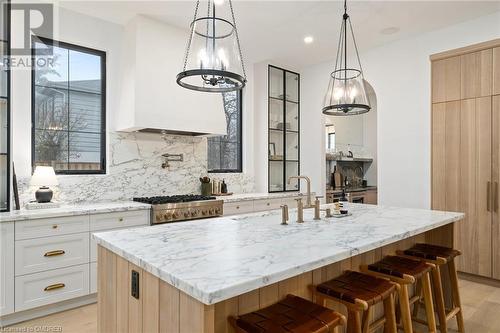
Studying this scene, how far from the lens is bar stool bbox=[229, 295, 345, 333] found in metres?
1.29

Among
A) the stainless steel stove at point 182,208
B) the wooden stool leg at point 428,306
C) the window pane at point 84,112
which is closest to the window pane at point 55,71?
the window pane at point 84,112

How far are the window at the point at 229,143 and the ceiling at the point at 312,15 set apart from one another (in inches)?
41.3

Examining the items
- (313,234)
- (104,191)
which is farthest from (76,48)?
(313,234)

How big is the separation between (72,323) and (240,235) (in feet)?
6.13

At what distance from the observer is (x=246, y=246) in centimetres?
164

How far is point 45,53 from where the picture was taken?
11.3ft

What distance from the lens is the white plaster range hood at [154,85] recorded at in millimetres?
3521

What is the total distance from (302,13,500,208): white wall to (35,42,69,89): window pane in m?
3.93

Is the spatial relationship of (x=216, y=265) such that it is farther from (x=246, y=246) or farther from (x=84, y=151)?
(x=84, y=151)

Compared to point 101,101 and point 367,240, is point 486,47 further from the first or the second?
point 101,101

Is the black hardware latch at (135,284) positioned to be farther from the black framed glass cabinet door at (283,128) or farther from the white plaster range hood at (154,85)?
the black framed glass cabinet door at (283,128)

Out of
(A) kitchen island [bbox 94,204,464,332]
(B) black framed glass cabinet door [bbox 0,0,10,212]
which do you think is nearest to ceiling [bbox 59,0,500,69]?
(B) black framed glass cabinet door [bbox 0,0,10,212]

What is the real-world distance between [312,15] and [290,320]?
332cm
